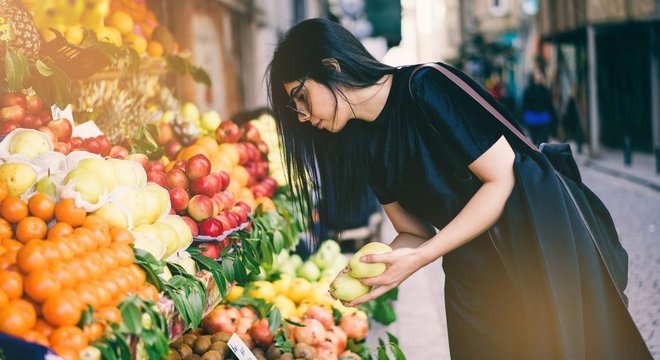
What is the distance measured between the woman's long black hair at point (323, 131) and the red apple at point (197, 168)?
79cm

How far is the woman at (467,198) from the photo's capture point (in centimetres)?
224

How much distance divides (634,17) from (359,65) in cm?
1377

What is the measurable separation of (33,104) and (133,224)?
2.81 feet

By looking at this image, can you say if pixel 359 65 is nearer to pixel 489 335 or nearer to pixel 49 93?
pixel 489 335

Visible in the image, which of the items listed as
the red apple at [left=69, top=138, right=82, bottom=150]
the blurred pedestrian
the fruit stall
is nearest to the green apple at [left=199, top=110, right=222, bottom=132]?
the fruit stall

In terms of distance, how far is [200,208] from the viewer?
10.5 feet

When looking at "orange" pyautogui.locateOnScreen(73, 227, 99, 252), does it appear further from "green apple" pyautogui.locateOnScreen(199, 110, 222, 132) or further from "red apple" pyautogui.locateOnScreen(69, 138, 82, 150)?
"green apple" pyautogui.locateOnScreen(199, 110, 222, 132)

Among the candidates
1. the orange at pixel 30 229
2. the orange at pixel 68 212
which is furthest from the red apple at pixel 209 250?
the orange at pixel 30 229

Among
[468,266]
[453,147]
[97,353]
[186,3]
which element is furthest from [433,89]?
[186,3]

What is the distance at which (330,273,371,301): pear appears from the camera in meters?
2.50

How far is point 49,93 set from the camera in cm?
322

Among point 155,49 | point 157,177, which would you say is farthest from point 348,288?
point 155,49

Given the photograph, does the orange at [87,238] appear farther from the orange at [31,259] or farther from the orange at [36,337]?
the orange at [36,337]

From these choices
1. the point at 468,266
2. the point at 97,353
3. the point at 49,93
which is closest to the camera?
the point at 97,353
